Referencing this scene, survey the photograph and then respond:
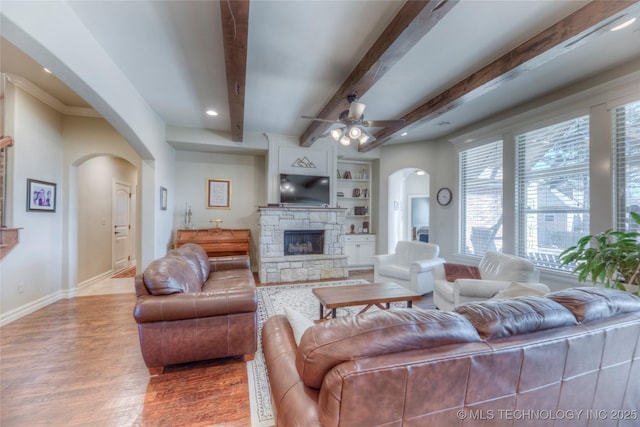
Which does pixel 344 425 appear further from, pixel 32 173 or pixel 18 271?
pixel 32 173

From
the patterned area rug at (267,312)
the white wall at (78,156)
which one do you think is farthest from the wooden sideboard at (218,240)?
the patterned area rug at (267,312)

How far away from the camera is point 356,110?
2619 mm

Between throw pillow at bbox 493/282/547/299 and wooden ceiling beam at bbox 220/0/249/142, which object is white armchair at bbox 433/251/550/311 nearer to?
throw pillow at bbox 493/282/547/299

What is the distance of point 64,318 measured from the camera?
293cm

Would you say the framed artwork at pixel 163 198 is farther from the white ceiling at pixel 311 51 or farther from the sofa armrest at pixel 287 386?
the sofa armrest at pixel 287 386

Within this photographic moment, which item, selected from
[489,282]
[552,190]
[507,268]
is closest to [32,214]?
[489,282]

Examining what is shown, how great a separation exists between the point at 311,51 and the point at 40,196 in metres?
3.89

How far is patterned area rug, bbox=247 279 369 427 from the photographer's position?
1583 mm

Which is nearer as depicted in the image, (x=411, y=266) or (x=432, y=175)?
(x=411, y=266)

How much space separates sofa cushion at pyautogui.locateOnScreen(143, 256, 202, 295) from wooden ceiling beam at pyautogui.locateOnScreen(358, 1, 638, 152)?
3.43 metres

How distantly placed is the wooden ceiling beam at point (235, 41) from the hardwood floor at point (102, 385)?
2.56 metres

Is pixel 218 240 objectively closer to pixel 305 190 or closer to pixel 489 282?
pixel 305 190

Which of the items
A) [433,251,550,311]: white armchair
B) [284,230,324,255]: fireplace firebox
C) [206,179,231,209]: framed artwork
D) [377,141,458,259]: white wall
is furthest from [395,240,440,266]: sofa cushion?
[206,179,231,209]: framed artwork

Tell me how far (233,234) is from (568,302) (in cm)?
456
